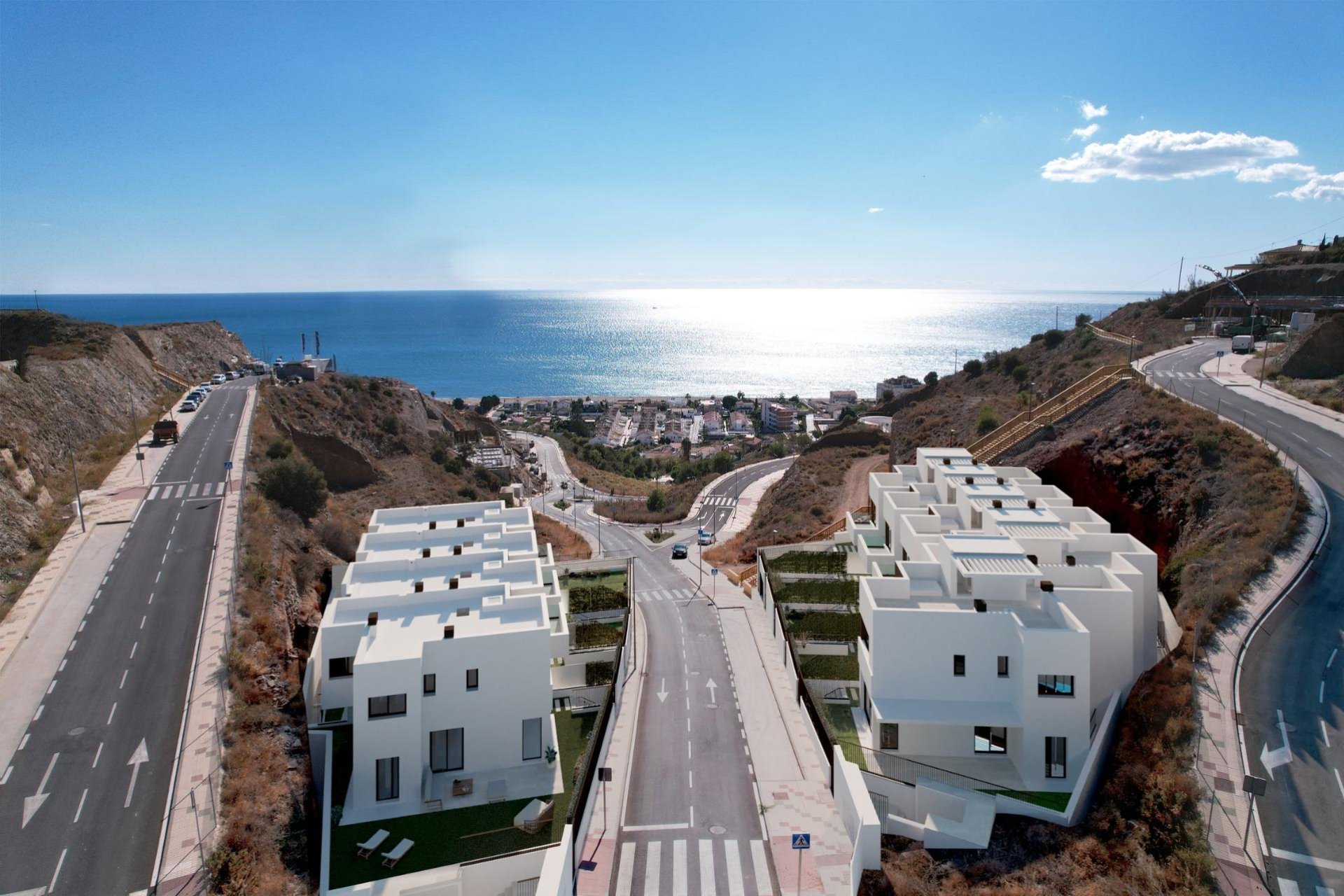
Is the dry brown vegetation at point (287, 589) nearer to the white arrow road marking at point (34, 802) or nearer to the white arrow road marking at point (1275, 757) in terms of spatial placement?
the white arrow road marking at point (34, 802)

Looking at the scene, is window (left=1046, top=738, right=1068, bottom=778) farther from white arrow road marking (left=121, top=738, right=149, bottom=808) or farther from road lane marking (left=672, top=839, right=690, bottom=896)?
white arrow road marking (left=121, top=738, right=149, bottom=808)

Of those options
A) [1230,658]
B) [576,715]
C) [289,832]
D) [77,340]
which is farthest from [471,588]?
[77,340]

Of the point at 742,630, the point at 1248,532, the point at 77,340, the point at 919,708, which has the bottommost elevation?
the point at 742,630

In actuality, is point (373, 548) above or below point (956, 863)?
above

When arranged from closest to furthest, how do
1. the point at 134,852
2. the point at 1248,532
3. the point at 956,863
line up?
the point at 134,852
the point at 956,863
the point at 1248,532

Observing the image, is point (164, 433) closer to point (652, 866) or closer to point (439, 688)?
point (439, 688)

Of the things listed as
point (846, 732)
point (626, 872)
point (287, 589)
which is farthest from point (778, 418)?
point (626, 872)

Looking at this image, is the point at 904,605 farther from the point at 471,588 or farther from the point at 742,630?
the point at 471,588
